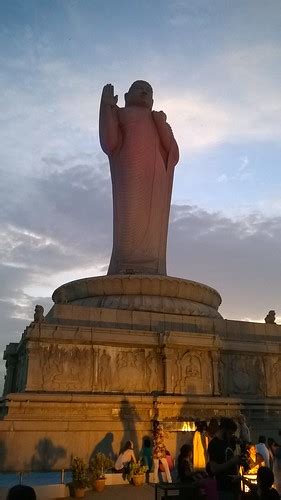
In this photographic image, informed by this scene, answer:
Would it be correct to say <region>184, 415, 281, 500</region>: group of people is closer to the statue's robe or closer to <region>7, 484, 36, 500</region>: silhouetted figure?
<region>7, 484, 36, 500</region>: silhouetted figure

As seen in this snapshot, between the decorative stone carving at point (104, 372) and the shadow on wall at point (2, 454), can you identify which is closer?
the shadow on wall at point (2, 454)

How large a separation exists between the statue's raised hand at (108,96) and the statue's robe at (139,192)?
411 millimetres

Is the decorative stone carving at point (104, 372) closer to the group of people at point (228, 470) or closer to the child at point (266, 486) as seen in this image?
the group of people at point (228, 470)

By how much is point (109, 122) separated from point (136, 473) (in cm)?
1217

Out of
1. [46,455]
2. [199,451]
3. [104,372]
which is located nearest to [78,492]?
[199,451]

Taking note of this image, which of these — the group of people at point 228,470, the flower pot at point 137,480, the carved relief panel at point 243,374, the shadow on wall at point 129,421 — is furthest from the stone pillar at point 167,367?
the group of people at point 228,470

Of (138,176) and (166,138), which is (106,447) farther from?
(166,138)

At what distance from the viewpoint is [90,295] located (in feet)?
47.7

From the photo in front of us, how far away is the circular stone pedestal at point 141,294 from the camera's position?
1389 cm

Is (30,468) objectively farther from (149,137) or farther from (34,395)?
(149,137)

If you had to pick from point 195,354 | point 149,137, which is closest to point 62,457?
point 195,354

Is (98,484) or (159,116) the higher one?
(159,116)

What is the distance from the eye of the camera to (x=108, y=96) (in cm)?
1742

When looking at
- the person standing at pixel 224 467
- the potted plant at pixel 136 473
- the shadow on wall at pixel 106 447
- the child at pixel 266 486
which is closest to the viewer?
the child at pixel 266 486
